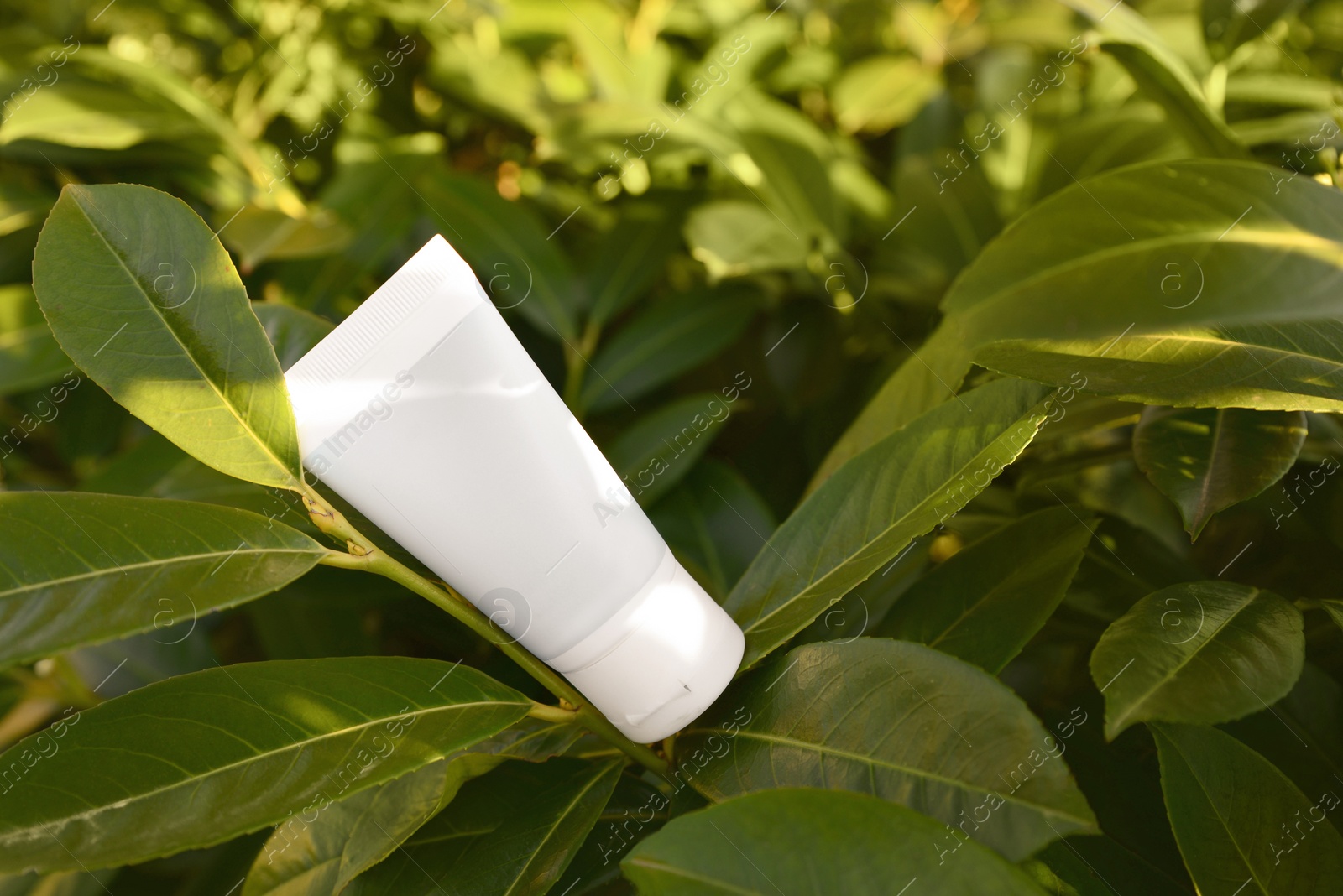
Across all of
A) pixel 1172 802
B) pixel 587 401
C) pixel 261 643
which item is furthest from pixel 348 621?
pixel 1172 802

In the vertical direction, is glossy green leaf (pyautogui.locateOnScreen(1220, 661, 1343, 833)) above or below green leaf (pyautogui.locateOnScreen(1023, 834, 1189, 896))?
below

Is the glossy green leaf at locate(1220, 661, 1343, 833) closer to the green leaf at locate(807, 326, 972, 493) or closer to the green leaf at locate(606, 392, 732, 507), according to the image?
the green leaf at locate(807, 326, 972, 493)

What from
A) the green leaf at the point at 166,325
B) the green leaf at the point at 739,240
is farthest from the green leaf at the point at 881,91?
the green leaf at the point at 166,325

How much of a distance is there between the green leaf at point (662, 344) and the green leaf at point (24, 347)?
42cm

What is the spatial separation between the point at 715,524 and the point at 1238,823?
0.35 m

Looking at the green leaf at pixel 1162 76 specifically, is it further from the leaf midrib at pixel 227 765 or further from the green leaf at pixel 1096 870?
the leaf midrib at pixel 227 765

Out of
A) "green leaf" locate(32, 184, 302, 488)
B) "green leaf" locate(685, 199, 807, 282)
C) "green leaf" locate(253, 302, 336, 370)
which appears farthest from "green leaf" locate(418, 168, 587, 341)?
"green leaf" locate(32, 184, 302, 488)

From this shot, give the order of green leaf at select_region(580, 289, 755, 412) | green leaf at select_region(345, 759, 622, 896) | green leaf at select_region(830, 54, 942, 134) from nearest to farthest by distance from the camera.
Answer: green leaf at select_region(345, 759, 622, 896) → green leaf at select_region(580, 289, 755, 412) → green leaf at select_region(830, 54, 942, 134)

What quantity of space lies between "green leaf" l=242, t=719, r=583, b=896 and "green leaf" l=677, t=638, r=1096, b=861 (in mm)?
82

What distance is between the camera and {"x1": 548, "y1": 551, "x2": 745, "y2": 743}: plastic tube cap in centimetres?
36

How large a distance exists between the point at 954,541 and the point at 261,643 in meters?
0.53

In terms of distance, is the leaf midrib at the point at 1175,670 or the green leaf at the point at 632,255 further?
the green leaf at the point at 632,255

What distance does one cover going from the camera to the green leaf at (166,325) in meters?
0.34

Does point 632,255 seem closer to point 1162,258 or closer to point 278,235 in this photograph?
point 278,235
